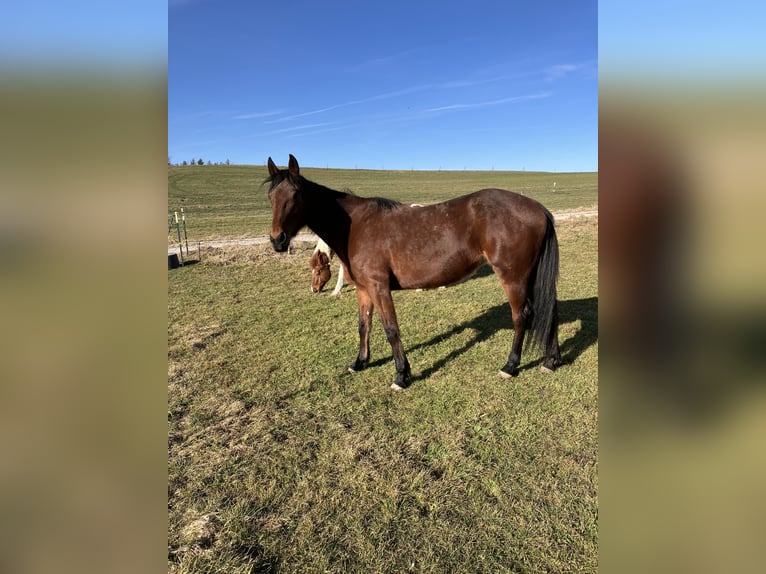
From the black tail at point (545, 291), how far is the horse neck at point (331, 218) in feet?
7.31

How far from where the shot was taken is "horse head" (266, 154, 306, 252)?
4.23m

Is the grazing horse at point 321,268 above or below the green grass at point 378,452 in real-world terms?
above

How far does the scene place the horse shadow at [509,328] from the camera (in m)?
5.17

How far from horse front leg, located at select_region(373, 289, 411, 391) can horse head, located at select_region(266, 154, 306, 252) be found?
4.08ft

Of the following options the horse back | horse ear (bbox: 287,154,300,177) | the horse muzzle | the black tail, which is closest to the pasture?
the black tail

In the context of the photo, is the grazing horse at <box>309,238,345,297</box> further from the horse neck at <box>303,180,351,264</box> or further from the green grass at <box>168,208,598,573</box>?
the horse neck at <box>303,180,351,264</box>
